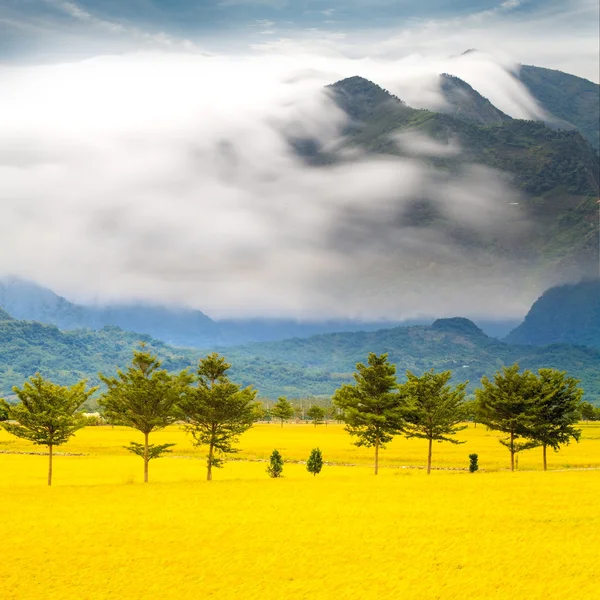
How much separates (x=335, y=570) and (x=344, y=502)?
20849mm

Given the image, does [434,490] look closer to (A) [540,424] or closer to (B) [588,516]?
(B) [588,516]

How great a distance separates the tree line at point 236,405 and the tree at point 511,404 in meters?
0.12

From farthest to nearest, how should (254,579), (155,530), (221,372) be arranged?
(221,372) < (155,530) < (254,579)

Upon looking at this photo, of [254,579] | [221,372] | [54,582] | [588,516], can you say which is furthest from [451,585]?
[221,372]

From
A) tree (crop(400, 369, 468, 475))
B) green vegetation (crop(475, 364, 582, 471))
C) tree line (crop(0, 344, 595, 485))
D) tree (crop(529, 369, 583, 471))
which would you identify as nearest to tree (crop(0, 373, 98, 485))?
tree line (crop(0, 344, 595, 485))

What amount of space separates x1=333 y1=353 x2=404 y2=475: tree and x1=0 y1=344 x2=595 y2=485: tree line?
0.11 meters

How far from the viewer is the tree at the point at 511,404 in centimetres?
8888

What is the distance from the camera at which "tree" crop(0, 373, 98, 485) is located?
7131 cm

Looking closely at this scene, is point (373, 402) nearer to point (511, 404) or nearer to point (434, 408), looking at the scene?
point (434, 408)

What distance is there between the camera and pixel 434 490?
6350 centimetres

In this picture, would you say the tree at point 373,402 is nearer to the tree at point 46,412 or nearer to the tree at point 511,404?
the tree at point 511,404

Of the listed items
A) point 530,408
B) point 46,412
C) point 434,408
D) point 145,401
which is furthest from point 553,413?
point 46,412

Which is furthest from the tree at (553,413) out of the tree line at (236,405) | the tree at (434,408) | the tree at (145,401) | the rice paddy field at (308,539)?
the tree at (145,401)

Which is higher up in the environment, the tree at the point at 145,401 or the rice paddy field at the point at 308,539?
the tree at the point at 145,401
